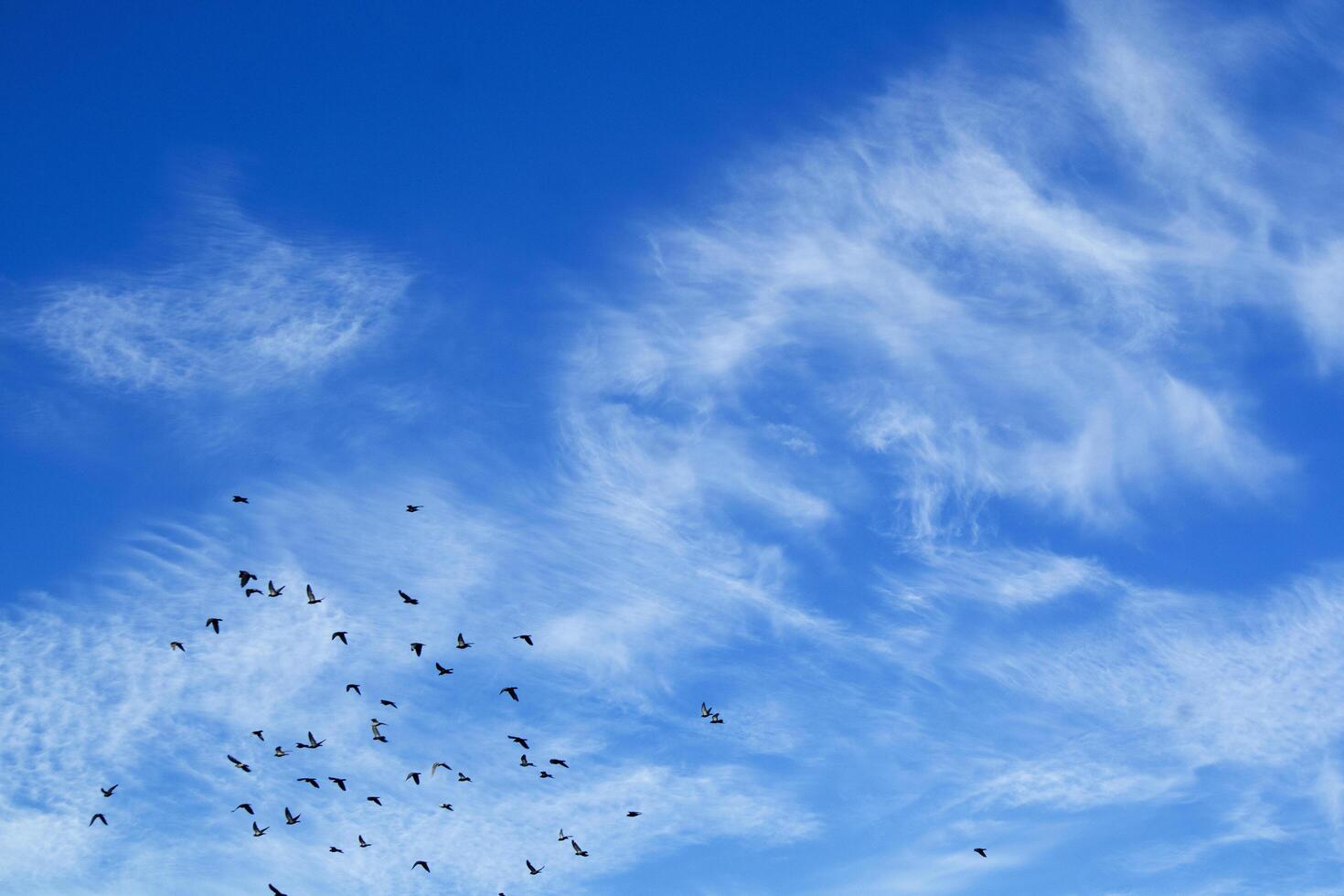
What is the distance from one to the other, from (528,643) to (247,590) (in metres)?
22.9

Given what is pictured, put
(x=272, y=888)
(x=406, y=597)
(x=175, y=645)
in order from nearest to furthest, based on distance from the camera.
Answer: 1. (x=406, y=597)
2. (x=272, y=888)
3. (x=175, y=645)

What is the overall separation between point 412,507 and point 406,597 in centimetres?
831

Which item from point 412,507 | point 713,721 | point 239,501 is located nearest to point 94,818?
point 239,501

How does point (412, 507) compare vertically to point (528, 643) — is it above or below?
above

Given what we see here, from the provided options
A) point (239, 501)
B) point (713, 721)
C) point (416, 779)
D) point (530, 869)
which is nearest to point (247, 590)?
point (239, 501)

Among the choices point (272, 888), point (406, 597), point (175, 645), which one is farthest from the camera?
point (175, 645)

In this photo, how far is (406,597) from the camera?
110 metres

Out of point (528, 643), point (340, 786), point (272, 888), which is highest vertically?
point (528, 643)

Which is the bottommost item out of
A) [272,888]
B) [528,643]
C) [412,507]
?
[272,888]

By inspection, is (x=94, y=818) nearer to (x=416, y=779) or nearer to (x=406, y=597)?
(x=416, y=779)

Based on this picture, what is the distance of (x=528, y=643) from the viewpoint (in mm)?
116000

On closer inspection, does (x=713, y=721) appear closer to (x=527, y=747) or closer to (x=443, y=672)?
(x=527, y=747)

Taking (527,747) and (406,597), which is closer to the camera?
(406,597)

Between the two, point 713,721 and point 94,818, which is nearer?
point 94,818
